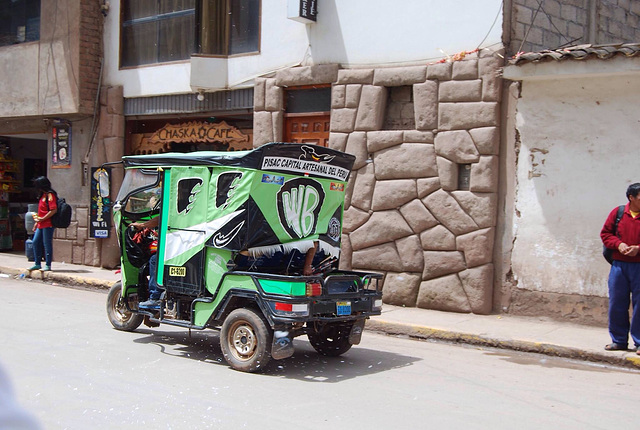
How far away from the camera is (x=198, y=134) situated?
14539 millimetres

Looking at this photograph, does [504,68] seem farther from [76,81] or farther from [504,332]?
[76,81]

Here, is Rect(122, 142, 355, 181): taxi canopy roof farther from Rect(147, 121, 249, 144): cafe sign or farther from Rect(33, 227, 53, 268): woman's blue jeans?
Rect(33, 227, 53, 268): woman's blue jeans

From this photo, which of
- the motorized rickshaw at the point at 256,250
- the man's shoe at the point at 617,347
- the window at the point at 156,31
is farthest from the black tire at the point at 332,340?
the window at the point at 156,31

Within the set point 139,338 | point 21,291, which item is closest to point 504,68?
point 139,338

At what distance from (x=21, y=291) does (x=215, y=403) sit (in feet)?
25.5

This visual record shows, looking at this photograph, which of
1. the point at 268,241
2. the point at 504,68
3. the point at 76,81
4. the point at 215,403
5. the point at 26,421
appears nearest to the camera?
the point at 26,421

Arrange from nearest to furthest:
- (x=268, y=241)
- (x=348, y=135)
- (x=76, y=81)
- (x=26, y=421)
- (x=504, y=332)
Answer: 1. (x=26, y=421)
2. (x=268, y=241)
3. (x=504, y=332)
4. (x=348, y=135)
5. (x=76, y=81)

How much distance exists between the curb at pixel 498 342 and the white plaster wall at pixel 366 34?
4311mm

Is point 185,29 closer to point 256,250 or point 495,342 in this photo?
point 256,250

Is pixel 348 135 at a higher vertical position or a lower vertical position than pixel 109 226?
higher

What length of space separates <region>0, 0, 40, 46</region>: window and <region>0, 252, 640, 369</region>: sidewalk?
35.4 feet

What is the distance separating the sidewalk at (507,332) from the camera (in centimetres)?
825

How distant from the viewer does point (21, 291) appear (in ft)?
40.3

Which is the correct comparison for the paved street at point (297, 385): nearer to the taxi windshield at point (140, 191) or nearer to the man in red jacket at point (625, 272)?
the man in red jacket at point (625, 272)
